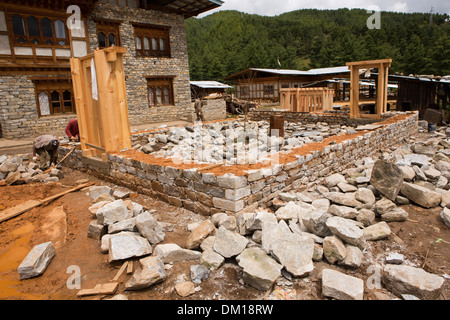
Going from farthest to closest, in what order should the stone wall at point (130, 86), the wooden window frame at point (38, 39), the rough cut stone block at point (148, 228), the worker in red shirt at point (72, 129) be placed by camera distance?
the stone wall at point (130, 86) → the wooden window frame at point (38, 39) → the worker in red shirt at point (72, 129) → the rough cut stone block at point (148, 228)

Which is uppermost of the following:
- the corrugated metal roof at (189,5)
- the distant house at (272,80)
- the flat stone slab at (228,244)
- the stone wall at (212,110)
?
the corrugated metal roof at (189,5)

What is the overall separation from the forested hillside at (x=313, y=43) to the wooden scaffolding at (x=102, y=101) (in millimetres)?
39439

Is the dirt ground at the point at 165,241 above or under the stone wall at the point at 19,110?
under

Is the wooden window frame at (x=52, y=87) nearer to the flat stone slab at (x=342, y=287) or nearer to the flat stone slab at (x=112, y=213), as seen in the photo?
the flat stone slab at (x=112, y=213)

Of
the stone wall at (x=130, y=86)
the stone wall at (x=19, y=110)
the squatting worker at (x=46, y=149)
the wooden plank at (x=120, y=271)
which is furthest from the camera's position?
the stone wall at (x=130, y=86)

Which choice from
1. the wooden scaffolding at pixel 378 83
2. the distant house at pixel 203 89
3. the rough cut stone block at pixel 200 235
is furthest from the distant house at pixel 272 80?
the rough cut stone block at pixel 200 235

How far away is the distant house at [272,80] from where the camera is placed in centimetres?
3300

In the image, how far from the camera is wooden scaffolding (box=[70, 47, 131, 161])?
6.37 meters

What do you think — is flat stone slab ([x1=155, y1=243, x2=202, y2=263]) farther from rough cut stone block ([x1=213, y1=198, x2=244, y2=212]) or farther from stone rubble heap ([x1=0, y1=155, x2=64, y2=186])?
stone rubble heap ([x1=0, y1=155, x2=64, y2=186])

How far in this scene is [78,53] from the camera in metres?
15.5

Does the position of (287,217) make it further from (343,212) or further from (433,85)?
(433,85)

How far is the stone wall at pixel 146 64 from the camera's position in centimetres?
1662

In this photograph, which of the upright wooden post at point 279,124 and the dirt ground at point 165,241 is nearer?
the dirt ground at point 165,241
